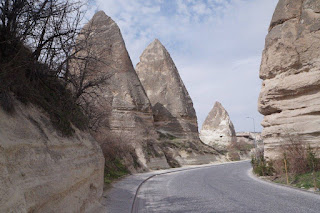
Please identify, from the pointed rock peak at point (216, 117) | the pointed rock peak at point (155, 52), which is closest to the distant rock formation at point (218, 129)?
the pointed rock peak at point (216, 117)

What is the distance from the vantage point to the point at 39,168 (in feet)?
16.8

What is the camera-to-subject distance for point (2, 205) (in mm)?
3715

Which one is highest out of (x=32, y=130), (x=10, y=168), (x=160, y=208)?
(x=32, y=130)

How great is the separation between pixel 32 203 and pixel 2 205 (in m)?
0.80

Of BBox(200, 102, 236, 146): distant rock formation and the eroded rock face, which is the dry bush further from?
BBox(200, 102, 236, 146): distant rock formation

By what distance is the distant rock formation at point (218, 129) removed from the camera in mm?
65375

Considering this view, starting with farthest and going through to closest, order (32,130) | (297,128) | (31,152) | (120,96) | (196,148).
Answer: (196,148)
(120,96)
(297,128)
(32,130)
(31,152)

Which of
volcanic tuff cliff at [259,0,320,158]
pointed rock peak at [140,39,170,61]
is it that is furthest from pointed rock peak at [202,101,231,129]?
volcanic tuff cliff at [259,0,320,158]

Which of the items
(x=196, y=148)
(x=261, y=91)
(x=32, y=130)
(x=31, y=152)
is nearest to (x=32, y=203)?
(x=31, y=152)

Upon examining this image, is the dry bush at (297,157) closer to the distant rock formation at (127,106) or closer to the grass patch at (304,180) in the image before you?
the grass patch at (304,180)

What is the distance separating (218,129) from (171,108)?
984 inches

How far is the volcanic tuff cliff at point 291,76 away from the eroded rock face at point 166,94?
26.8 m

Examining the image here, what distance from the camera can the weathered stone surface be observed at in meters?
4.23

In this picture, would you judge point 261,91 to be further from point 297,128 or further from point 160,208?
point 160,208
